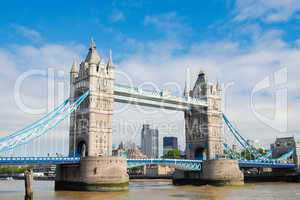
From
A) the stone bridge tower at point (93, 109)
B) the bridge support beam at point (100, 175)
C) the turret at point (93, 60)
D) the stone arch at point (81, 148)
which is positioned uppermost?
the turret at point (93, 60)

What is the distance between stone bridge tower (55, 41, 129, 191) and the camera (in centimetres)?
3969

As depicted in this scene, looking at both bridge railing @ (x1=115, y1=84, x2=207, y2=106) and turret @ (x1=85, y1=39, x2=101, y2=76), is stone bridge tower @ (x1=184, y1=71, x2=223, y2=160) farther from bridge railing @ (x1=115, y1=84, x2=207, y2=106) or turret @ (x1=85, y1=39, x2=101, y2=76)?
turret @ (x1=85, y1=39, x2=101, y2=76)

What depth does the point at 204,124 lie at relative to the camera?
5731cm

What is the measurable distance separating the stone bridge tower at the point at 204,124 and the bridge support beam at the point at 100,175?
742 inches

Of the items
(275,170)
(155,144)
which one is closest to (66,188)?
(275,170)

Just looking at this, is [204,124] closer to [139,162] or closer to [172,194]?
[139,162]

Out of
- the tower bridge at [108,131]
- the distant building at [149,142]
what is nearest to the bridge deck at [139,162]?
the tower bridge at [108,131]

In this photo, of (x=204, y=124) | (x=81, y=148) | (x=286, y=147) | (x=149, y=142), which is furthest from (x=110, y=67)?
(x=149, y=142)

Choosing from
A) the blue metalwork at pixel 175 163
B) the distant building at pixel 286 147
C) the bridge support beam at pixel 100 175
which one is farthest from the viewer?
the distant building at pixel 286 147

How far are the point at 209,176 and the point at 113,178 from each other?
15618mm

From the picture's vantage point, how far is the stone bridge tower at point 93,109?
44.3 m

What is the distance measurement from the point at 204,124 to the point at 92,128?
62.0 ft

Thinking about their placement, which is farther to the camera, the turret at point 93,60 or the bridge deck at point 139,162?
the turret at point 93,60

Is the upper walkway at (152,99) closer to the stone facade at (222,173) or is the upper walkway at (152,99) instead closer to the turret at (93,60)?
the turret at (93,60)
